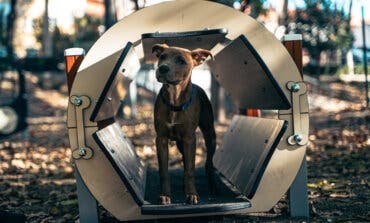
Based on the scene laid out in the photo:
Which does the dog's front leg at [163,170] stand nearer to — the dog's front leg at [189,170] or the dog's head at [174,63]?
the dog's front leg at [189,170]

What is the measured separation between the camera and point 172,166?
8062 mm

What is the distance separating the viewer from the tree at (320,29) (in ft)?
63.4

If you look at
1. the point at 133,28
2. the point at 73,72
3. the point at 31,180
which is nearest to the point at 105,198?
the point at 73,72

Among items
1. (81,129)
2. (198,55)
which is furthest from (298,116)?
(81,129)

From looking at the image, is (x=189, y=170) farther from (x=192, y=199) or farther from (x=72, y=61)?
(x=72, y=61)

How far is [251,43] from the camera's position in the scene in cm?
445

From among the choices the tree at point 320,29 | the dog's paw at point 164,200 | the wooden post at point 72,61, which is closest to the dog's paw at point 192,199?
the dog's paw at point 164,200

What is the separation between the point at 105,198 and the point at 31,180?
2.97 meters

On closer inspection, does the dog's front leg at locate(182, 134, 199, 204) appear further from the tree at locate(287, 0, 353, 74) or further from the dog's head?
the tree at locate(287, 0, 353, 74)

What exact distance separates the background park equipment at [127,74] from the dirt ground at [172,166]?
1.34 ft

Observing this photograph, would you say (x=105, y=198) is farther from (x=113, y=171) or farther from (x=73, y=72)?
(x=73, y=72)

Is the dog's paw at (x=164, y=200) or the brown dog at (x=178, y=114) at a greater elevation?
the brown dog at (x=178, y=114)

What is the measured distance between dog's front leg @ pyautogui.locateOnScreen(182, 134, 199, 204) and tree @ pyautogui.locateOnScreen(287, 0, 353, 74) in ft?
48.0

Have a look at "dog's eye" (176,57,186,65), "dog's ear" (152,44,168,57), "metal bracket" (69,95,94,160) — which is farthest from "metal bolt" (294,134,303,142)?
"metal bracket" (69,95,94,160)
